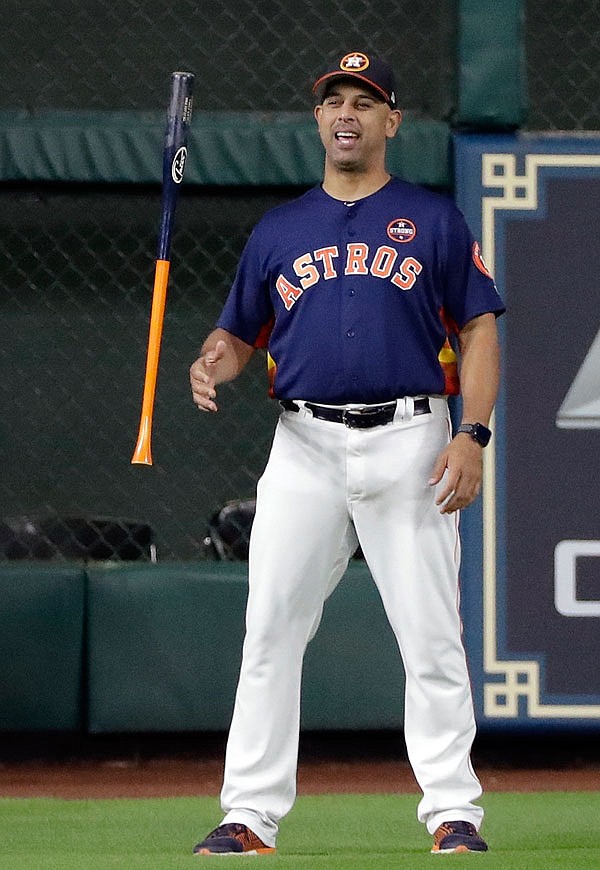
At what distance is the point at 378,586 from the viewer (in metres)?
3.20

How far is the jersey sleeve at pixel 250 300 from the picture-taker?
3.38m

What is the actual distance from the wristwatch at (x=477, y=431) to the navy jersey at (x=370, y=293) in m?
0.11

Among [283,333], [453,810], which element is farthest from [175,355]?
[453,810]

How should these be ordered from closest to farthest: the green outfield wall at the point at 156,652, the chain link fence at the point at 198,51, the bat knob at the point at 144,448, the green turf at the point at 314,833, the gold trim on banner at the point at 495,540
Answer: the green turf at the point at 314,833 → the bat knob at the point at 144,448 → the gold trim on banner at the point at 495,540 → the green outfield wall at the point at 156,652 → the chain link fence at the point at 198,51

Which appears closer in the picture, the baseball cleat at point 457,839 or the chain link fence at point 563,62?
the baseball cleat at point 457,839

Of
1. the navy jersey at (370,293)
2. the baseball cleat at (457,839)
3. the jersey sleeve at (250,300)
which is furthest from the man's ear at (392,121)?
the baseball cleat at (457,839)

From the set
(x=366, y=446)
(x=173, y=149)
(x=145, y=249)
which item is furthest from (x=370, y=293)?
(x=145, y=249)

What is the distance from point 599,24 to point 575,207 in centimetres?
225

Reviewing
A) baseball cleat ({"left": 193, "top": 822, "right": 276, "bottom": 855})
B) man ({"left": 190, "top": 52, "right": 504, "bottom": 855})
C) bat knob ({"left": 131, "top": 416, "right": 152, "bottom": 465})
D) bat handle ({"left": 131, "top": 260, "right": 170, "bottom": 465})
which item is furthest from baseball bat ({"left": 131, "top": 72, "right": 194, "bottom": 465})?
baseball cleat ({"left": 193, "top": 822, "right": 276, "bottom": 855})

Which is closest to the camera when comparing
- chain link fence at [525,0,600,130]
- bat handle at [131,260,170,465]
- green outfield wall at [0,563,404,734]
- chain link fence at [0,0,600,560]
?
bat handle at [131,260,170,465]

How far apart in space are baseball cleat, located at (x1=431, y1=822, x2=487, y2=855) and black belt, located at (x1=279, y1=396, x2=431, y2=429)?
0.83m

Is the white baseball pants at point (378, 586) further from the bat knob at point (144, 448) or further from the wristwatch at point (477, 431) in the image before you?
the bat knob at point (144, 448)

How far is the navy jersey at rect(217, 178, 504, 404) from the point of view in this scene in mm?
3229

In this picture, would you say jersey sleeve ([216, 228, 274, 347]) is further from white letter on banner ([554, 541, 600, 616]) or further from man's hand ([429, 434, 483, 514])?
white letter on banner ([554, 541, 600, 616])
